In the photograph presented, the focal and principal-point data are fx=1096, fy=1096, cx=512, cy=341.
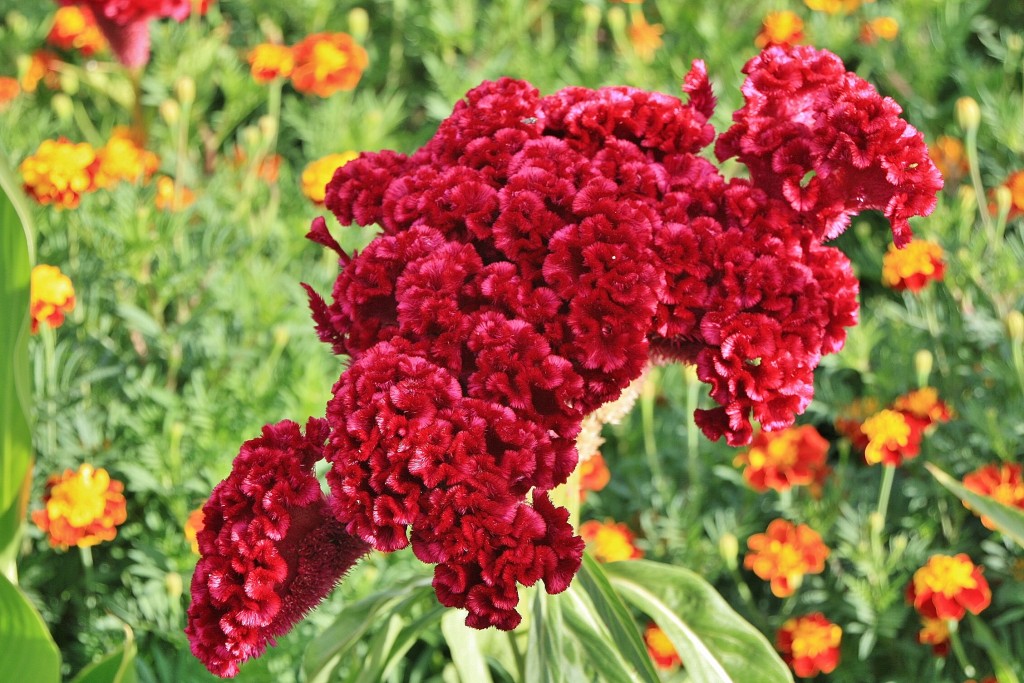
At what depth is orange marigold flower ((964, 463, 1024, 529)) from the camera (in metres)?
1.74

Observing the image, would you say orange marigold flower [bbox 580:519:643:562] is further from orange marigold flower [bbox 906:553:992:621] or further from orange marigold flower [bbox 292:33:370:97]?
orange marigold flower [bbox 292:33:370:97]

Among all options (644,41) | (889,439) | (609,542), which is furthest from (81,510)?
(644,41)

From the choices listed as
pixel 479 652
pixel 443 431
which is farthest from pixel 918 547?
pixel 443 431

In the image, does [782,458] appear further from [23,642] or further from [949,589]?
[23,642]

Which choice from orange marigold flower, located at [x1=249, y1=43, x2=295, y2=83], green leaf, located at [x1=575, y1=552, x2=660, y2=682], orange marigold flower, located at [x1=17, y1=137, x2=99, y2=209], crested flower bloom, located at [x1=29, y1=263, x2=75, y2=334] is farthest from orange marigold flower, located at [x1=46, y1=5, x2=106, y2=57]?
green leaf, located at [x1=575, y1=552, x2=660, y2=682]

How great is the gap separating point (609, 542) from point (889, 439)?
0.48 metres

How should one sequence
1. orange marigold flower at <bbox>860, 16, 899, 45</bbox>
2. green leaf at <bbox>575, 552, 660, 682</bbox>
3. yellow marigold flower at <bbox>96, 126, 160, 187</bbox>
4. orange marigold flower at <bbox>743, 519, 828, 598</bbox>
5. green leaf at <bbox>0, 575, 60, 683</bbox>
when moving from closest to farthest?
green leaf at <bbox>0, 575, 60, 683</bbox> → green leaf at <bbox>575, 552, 660, 682</bbox> → orange marigold flower at <bbox>743, 519, 828, 598</bbox> → yellow marigold flower at <bbox>96, 126, 160, 187</bbox> → orange marigold flower at <bbox>860, 16, 899, 45</bbox>

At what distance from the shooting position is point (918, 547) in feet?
6.12

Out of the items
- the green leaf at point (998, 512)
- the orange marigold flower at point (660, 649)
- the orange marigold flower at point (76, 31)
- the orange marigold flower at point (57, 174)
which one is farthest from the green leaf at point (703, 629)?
the orange marigold flower at point (76, 31)

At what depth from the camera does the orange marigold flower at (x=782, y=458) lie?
182 cm

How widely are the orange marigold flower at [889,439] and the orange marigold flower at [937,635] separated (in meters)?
0.25

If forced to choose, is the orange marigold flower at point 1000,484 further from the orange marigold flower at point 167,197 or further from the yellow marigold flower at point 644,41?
the orange marigold flower at point 167,197

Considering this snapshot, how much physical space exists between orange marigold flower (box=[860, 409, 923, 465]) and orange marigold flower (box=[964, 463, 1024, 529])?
0.11m

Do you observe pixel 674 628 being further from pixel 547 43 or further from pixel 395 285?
pixel 547 43
